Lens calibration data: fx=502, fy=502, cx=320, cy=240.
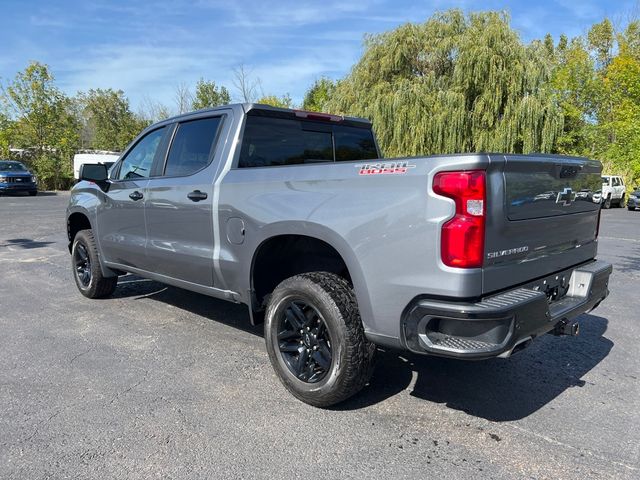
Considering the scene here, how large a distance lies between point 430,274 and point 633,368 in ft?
8.18

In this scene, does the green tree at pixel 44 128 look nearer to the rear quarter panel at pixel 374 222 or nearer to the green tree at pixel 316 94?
the green tree at pixel 316 94

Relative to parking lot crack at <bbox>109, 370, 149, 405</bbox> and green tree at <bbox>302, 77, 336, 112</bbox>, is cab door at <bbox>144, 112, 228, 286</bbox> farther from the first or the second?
green tree at <bbox>302, 77, 336, 112</bbox>

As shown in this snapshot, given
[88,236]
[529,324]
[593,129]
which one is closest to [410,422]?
[529,324]

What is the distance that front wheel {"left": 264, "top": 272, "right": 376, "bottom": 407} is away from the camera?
302 cm

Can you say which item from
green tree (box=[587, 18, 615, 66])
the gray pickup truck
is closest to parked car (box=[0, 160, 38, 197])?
the gray pickup truck

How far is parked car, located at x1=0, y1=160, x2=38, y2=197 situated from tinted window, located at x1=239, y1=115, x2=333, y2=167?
25439mm

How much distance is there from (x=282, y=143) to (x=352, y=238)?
1603 mm

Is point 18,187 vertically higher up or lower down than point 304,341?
higher up

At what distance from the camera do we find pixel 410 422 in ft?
10.1

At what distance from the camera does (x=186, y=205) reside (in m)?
4.14

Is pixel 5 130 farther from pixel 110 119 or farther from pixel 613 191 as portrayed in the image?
pixel 613 191

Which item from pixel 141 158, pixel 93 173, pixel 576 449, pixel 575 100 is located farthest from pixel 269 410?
pixel 575 100

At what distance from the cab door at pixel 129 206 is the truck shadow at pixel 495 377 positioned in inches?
51.4

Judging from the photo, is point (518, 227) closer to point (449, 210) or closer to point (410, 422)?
point (449, 210)
